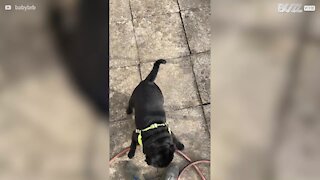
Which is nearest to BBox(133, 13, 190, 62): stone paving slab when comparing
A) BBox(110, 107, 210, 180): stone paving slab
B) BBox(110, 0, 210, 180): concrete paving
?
BBox(110, 0, 210, 180): concrete paving

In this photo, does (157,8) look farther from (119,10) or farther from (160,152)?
(160,152)

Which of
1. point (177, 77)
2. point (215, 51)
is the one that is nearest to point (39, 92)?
point (177, 77)

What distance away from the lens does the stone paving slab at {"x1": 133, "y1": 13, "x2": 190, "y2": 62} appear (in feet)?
3.50

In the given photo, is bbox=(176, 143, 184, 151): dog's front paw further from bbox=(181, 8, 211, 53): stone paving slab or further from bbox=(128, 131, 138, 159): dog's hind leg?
bbox=(181, 8, 211, 53): stone paving slab

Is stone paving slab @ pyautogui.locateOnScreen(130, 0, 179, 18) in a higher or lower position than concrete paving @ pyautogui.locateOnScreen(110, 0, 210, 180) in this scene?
higher

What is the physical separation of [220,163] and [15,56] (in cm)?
56

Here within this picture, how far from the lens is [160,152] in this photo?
3.36ft

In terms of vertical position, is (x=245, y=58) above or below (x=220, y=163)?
above

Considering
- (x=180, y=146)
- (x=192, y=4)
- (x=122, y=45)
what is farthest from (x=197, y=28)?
(x=180, y=146)

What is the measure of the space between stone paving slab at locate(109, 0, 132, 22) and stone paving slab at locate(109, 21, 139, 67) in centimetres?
1

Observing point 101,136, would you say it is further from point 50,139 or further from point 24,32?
point 24,32

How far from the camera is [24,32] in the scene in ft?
3.53

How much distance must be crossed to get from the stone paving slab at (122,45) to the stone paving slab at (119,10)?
1cm

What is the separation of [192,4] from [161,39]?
115mm
